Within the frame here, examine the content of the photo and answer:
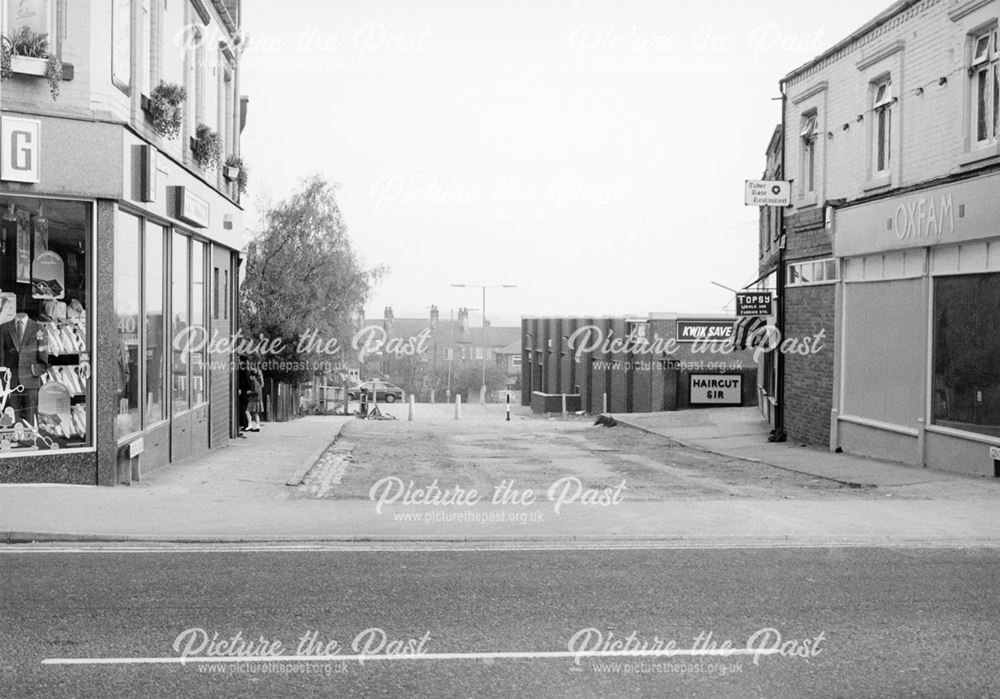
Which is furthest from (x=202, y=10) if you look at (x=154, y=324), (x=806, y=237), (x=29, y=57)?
(x=806, y=237)

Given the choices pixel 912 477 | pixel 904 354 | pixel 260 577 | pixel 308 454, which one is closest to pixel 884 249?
pixel 904 354

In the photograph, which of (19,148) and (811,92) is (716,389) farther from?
(19,148)

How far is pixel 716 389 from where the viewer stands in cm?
4666

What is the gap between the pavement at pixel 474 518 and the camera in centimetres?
1117

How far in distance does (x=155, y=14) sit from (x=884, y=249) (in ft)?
40.6

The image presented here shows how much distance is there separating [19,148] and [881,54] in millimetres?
14449

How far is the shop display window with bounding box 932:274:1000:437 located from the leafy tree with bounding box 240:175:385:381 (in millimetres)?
28104

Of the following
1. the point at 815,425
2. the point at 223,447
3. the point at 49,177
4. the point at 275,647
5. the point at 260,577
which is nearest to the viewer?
the point at 275,647

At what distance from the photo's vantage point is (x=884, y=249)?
64.5ft

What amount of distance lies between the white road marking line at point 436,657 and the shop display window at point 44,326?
738cm

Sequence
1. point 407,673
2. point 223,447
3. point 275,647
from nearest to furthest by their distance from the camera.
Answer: point 407,673
point 275,647
point 223,447

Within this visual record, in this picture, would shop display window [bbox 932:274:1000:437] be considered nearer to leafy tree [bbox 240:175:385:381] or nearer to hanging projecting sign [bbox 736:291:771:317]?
hanging projecting sign [bbox 736:291:771:317]

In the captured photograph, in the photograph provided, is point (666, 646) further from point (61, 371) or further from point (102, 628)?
point (61, 371)

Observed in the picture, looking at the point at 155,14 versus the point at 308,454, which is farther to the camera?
the point at 308,454
